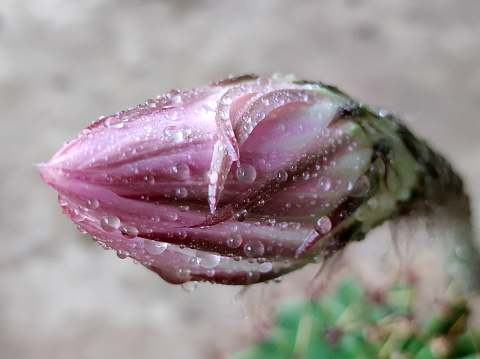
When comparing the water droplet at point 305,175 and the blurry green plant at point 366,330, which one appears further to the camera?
the blurry green plant at point 366,330

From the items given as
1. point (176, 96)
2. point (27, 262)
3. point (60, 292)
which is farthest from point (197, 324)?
point (176, 96)

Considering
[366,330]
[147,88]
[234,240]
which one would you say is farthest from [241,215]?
[147,88]

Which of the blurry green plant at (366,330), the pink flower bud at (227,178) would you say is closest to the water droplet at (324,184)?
the pink flower bud at (227,178)

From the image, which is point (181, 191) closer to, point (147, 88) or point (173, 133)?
point (173, 133)

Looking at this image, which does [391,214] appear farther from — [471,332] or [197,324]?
[197,324]

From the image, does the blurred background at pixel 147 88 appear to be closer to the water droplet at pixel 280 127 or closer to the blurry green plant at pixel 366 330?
the blurry green plant at pixel 366 330

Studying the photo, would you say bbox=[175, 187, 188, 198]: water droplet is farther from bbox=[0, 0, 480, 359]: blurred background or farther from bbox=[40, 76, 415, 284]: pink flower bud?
bbox=[0, 0, 480, 359]: blurred background
